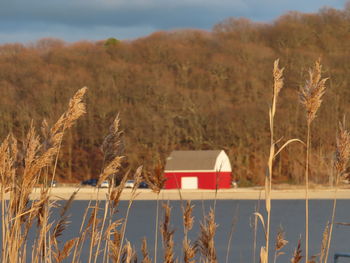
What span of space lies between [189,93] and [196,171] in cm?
1601

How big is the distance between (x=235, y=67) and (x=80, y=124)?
54.6ft

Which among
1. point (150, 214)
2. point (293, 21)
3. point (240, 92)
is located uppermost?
point (293, 21)

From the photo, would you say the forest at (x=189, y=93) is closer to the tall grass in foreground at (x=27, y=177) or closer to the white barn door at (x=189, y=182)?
the white barn door at (x=189, y=182)

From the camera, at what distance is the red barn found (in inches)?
2010

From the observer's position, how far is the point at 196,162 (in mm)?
52156

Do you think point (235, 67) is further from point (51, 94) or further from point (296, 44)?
point (51, 94)

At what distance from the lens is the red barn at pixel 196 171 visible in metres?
51.1

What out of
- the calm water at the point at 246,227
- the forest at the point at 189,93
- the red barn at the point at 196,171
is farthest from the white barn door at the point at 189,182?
the forest at the point at 189,93

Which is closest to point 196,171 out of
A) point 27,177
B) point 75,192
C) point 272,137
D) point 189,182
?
point 189,182

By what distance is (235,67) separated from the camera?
6994 cm

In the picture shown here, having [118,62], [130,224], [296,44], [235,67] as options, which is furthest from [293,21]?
[130,224]

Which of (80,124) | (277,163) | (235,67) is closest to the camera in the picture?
(277,163)

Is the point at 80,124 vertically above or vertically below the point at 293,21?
below

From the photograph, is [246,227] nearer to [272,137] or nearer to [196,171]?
[196,171]
